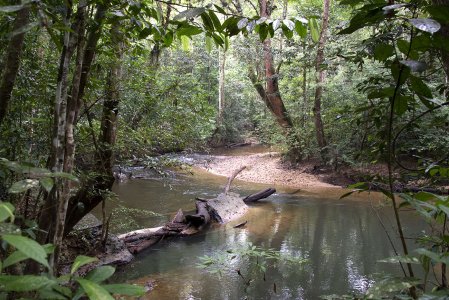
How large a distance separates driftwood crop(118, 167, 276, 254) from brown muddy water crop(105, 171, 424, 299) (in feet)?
0.63

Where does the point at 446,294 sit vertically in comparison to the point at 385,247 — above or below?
above

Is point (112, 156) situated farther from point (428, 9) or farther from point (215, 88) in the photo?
point (215, 88)

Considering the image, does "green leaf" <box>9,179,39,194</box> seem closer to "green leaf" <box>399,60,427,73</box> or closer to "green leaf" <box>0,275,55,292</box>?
"green leaf" <box>0,275,55,292</box>

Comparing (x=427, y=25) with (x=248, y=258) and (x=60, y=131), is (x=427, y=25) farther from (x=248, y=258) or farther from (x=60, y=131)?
(x=248, y=258)

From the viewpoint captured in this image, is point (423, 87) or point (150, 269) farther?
point (150, 269)

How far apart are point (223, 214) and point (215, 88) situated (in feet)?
54.6

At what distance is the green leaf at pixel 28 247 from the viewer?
0.64 meters

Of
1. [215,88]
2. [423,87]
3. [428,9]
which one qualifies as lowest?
[423,87]

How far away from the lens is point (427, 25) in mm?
946

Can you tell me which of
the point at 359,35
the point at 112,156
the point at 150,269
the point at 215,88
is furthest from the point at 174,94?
the point at 215,88

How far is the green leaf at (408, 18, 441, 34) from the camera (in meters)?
0.93

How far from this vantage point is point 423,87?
3.99ft

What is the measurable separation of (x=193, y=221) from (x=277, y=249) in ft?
6.54

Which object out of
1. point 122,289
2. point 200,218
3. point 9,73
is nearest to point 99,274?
point 122,289
